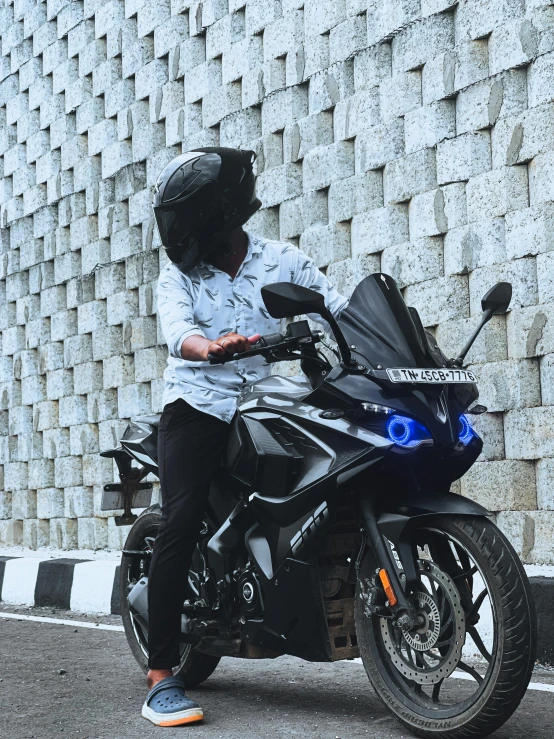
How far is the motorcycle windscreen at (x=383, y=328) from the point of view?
3.15 meters

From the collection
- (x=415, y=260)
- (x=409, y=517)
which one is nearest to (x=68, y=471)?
(x=415, y=260)

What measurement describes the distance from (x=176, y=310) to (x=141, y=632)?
4.45 ft

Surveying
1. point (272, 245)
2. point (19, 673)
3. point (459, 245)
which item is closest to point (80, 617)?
point (19, 673)

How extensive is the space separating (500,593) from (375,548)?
0.36 m

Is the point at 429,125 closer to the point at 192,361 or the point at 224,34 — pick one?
the point at 224,34

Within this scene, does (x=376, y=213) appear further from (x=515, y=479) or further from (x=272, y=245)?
(x=272, y=245)

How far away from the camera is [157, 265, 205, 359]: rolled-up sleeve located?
350 centimetres

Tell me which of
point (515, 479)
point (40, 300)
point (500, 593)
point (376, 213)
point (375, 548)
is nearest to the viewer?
point (500, 593)

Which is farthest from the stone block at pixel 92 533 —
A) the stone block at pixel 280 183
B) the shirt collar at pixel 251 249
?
the shirt collar at pixel 251 249

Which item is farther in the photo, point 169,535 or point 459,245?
point 459,245

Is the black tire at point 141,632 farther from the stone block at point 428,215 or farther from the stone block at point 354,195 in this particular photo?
the stone block at point 354,195

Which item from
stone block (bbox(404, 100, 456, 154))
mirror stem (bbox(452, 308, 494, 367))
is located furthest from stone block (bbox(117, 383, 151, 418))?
mirror stem (bbox(452, 308, 494, 367))

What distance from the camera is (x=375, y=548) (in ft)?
10.3

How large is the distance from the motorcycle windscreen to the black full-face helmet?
0.56 metres
